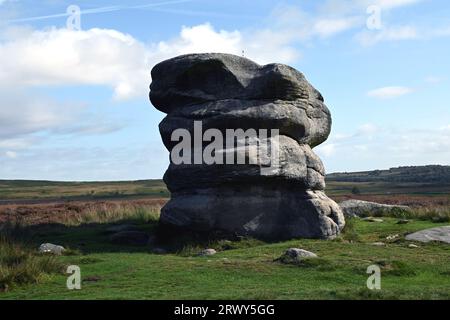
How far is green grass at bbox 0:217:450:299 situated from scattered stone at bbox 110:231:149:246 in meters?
0.72

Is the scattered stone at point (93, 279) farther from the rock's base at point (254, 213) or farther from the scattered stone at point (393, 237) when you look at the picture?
the scattered stone at point (393, 237)

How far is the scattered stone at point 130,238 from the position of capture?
82.1 feet

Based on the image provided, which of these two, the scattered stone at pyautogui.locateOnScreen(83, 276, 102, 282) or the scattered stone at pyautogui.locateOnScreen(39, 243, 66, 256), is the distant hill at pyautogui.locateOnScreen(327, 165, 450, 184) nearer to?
the scattered stone at pyautogui.locateOnScreen(39, 243, 66, 256)

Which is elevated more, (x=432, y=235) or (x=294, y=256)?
(x=432, y=235)

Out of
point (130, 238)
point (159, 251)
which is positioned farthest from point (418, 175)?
point (159, 251)

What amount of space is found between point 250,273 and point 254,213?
795 cm

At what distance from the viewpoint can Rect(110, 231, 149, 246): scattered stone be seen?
985 inches

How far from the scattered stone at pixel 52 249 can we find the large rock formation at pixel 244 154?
4.59 metres

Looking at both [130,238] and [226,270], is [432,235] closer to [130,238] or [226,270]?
[226,270]

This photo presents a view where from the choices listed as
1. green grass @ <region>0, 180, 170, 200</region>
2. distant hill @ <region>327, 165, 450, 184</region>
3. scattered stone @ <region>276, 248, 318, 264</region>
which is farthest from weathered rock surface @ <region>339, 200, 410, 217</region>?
distant hill @ <region>327, 165, 450, 184</region>

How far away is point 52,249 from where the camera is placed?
856 inches
